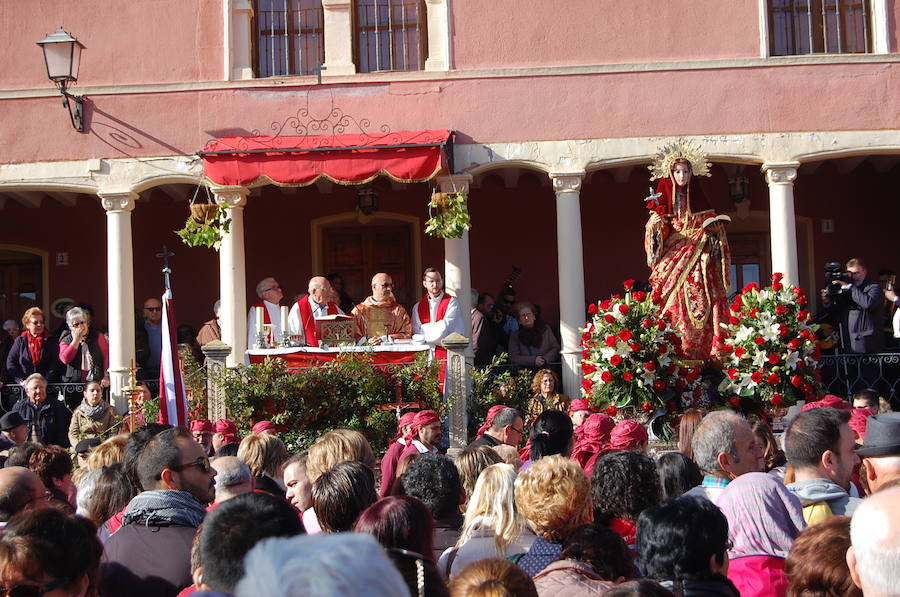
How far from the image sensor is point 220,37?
14891mm

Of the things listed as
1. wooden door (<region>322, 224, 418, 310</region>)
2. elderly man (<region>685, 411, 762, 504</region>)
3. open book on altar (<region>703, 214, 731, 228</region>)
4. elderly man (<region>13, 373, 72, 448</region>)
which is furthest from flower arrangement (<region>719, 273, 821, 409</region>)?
elderly man (<region>13, 373, 72, 448</region>)

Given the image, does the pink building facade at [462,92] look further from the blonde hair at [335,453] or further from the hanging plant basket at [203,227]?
the blonde hair at [335,453]

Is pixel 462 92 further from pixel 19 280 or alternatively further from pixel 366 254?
pixel 19 280

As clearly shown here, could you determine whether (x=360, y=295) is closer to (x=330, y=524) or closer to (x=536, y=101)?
(x=536, y=101)

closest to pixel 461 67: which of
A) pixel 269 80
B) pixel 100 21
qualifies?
pixel 269 80

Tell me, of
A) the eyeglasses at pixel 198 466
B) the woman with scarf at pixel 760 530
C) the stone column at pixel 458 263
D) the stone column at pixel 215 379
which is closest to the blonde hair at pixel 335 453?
the eyeglasses at pixel 198 466

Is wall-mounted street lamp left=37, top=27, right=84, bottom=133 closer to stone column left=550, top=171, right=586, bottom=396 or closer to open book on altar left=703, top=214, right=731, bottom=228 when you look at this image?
stone column left=550, top=171, right=586, bottom=396

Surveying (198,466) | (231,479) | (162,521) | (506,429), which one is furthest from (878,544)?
(506,429)

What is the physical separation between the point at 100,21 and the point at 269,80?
2328 mm

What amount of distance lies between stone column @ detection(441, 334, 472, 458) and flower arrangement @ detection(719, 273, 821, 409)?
8.30ft

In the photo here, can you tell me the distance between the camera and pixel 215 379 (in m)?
11.7

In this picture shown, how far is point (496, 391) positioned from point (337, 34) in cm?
534

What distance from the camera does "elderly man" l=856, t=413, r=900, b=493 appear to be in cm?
486

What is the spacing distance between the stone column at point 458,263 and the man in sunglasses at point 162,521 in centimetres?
903
